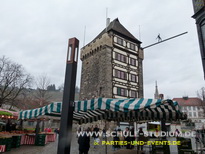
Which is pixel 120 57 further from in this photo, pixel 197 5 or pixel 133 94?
pixel 197 5

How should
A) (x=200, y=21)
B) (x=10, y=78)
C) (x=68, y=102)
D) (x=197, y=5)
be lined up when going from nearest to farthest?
(x=68, y=102)
(x=200, y=21)
(x=197, y=5)
(x=10, y=78)

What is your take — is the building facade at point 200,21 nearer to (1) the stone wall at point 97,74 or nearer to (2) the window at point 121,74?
(1) the stone wall at point 97,74

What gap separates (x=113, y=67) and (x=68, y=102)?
69.5 ft

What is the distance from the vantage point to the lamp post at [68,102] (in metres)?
4.70

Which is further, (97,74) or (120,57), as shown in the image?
(120,57)

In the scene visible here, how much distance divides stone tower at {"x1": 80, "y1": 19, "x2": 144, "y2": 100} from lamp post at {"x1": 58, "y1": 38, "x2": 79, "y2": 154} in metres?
18.6

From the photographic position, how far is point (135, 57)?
2933 centimetres

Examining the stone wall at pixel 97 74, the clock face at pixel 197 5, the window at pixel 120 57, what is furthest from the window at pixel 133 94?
the clock face at pixel 197 5

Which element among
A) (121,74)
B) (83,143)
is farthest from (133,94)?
(83,143)

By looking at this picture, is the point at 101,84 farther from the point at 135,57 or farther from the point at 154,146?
the point at 154,146

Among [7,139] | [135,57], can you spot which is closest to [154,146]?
[7,139]

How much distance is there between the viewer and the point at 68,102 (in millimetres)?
5012

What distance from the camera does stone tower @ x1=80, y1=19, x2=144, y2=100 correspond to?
2523 centimetres

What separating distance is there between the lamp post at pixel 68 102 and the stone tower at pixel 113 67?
18.6 meters
